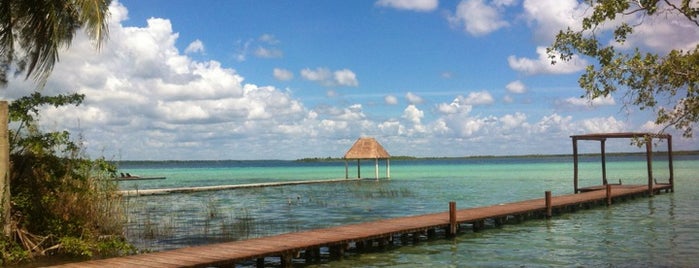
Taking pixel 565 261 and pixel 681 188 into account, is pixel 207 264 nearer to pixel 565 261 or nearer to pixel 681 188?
pixel 565 261

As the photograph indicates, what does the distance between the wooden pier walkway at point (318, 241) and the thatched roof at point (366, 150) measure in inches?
1157

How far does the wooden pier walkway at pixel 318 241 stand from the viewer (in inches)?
484

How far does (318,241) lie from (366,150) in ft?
131

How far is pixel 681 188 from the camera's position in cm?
4116

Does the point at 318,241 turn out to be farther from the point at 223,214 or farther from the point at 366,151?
the point at 366,151

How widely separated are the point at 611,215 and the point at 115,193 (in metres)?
18.5

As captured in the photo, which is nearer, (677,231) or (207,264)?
(207,264)

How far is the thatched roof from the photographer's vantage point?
5434cm

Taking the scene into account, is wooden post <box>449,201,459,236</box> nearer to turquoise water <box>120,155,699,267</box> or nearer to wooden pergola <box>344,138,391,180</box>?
turquoise water <box>120,155,699,267</box>

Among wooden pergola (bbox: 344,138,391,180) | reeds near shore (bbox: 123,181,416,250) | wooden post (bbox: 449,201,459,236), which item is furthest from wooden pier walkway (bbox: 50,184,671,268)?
wooden pergola (bbox: 344,138,391,180)

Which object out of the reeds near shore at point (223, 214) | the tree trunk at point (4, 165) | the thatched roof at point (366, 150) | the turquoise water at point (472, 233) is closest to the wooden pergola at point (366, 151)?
the thatched roof at point (366, 150)

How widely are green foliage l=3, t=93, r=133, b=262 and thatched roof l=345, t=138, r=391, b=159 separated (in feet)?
128

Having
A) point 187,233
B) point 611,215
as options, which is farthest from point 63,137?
point 611,215

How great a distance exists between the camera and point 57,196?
572 inches
